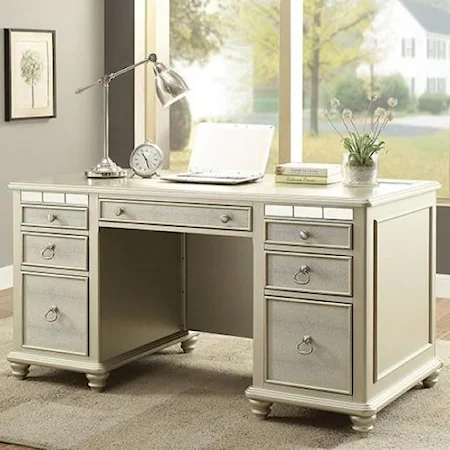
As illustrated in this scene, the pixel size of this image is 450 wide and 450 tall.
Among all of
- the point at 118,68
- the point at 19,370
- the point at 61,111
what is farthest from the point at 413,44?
the point at 19,370

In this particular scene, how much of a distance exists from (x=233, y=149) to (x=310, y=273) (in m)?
0.75

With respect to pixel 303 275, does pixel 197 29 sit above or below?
above

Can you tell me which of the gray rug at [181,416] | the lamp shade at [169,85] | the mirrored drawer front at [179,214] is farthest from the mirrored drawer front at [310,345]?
the lamp shade at [169,85]

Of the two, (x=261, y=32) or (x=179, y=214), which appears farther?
(x=261, y=32)

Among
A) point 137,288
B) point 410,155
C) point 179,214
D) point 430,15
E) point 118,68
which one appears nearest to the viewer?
point 179,214

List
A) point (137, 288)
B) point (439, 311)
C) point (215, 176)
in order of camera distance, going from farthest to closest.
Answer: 1. point (439, 311)
2. point (137, 288)
3. point (215, 176)

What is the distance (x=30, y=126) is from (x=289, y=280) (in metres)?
2.93

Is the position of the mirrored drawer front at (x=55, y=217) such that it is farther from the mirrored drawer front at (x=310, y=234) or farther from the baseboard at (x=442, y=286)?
the baseboard at (x=442, y=286)

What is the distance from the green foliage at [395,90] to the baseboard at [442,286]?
0.93m

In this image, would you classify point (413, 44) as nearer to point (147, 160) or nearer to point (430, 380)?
point (147, 160)

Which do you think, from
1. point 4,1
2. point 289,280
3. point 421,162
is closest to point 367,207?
point 289,280

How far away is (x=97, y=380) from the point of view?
4.14 metres

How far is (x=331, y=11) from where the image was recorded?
6.15 m

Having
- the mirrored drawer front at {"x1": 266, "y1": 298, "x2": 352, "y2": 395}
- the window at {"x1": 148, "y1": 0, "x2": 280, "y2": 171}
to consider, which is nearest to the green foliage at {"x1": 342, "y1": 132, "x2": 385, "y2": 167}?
the mirrored drawer front at {"x1": 266, "y1": 298, "x2": 352, "y2": 395}
